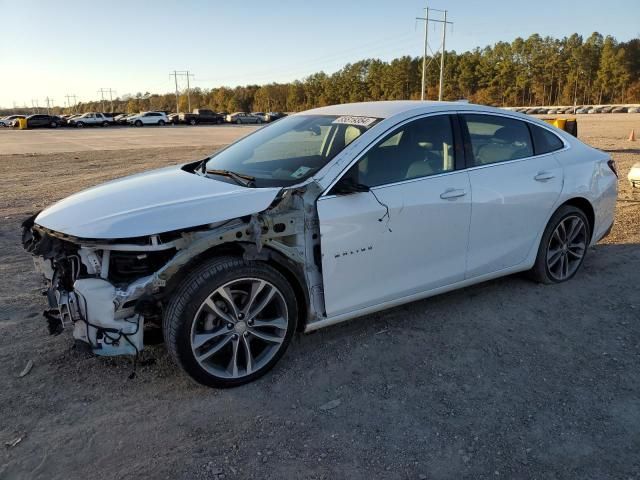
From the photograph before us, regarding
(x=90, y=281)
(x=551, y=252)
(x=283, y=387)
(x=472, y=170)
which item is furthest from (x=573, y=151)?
(x=90, y=281)

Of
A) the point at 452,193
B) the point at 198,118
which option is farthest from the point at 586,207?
the point at 198,118

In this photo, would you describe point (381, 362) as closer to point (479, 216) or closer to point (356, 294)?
point (356, 294)

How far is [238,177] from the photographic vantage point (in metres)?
3.75

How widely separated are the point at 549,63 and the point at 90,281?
122m

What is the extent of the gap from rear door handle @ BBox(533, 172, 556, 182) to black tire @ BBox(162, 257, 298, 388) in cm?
251

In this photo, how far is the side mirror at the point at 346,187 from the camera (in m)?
3.34

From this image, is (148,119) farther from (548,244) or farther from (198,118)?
(548,244)

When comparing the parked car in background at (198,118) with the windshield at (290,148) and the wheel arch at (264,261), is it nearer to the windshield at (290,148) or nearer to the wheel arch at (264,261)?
the windshield at (290,148)

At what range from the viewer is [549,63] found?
357 ft

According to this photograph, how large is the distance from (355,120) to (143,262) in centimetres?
185

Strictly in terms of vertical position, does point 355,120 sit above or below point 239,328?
above

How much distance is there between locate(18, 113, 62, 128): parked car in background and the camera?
51.8m

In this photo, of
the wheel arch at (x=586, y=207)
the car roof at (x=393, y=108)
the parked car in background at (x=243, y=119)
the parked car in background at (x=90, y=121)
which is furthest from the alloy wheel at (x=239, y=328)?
the parked car in background at (x=243, y=119)

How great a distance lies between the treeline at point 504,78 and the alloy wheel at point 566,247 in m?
103
